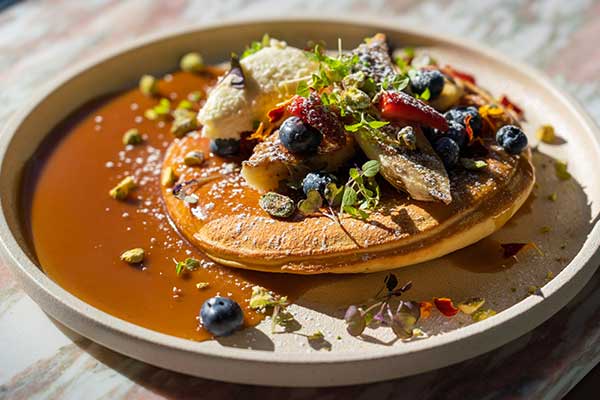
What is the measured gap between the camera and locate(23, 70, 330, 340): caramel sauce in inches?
89.0

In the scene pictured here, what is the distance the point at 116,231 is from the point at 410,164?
1.05 metres

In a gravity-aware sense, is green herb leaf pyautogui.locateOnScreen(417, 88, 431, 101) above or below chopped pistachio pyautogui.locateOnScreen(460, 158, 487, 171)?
above

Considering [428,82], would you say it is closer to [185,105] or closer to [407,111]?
[407,111]

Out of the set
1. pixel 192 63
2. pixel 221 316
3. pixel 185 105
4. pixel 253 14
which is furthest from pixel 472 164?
pixel 253 14

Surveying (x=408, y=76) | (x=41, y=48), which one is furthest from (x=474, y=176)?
(x=41, y=48)

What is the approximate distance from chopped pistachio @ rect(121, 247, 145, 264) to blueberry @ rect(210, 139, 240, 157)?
1.71 ft

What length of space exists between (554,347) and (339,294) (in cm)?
69

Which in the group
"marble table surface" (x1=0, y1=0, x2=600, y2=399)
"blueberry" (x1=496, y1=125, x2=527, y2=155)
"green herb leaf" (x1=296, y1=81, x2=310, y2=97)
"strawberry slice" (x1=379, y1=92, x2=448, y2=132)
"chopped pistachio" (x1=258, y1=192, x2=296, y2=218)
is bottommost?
"marble table surface" (x1=0, y1=0, x2=600, y2=399)

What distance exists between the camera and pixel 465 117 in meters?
2.59

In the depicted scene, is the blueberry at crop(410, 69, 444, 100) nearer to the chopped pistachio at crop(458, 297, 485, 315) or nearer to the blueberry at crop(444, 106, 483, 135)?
the blueberry at crop(444, 106, 483, 135)

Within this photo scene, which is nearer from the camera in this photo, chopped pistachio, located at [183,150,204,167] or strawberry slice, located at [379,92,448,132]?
strawberry slice, located at [379,92,448,132]

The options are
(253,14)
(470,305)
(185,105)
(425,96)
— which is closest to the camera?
(470,305)

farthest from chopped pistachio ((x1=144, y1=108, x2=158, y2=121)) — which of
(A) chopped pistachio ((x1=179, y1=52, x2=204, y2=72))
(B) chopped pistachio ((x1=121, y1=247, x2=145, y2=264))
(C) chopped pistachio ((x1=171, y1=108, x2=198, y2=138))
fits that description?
(B) chopped pistachio ((x1=121, y1=247, x2=145, y2=264))

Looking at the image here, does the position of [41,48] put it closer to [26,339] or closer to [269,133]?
[269,133]
